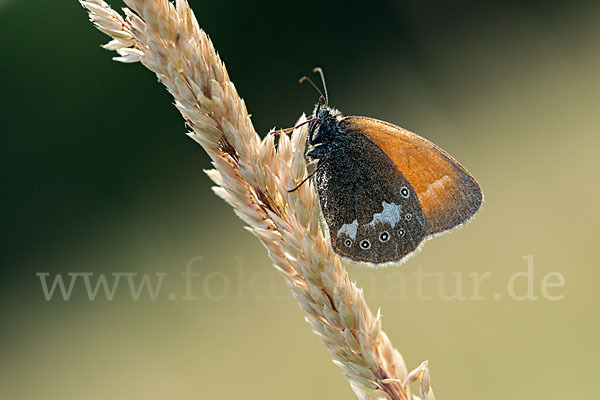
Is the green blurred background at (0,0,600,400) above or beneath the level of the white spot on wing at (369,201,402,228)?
above

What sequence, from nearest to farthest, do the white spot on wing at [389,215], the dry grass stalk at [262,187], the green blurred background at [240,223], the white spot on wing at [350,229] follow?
the dry grass stalk at [262,187]
the white spot on wing at [350,229]
the white spot on wing at [389,215]
the green blurred background at [240,223]

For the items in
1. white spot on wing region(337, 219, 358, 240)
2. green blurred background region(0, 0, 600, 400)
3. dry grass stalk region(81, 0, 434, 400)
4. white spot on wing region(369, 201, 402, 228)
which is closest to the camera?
dry grass stalk region(81, 0, 434, 400)

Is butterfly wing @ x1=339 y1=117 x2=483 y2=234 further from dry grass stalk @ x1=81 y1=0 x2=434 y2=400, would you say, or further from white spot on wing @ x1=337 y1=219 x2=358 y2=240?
dry grass stalk @ x1=81 y1=0 x2=434 y2=400

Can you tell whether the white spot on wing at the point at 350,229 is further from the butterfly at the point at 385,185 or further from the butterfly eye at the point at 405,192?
the butterfly eye at the point at 405,192

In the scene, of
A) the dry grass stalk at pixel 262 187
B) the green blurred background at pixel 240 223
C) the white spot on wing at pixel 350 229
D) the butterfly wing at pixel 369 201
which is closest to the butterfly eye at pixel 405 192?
the butterfly wing at pixel 369 201

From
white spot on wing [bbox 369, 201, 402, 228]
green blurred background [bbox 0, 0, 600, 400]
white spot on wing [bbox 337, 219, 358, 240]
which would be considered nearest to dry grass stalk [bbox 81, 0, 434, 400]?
white spot on wing [bbox 337, 219, 358, 240]

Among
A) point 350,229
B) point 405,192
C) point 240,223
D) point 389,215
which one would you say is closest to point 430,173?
point 405,192

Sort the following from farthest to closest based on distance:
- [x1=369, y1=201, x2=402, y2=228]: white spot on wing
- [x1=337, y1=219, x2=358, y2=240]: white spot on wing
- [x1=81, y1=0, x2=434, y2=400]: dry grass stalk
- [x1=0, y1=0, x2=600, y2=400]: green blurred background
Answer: [x1=0, y1=0, x2=600, y2=400]: green blurred background < [x1=369, y1=201, x2=402, y2=228]: white spot on wing < [x1=337, y1=219, x2=358, y2=240]: white spot on wing < [x1=81, y1=0, x2=434, y2=400]: dry grass stalk

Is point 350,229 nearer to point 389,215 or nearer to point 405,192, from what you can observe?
point 389,215

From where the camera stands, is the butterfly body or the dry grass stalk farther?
the butterfly body
